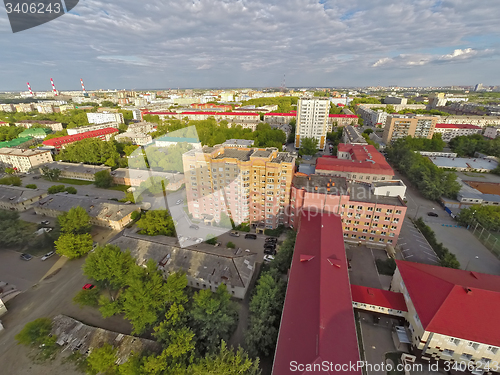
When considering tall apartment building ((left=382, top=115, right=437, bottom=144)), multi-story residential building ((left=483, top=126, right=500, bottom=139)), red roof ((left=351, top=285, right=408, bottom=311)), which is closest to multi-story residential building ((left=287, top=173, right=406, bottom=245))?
red roof ((left=351, top=285, right=408, bottom=311))

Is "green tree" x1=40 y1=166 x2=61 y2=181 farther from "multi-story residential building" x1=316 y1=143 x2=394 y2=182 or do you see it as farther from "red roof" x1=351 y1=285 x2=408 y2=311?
"red roof" x1=351 y1=285 x2=408 y2=311

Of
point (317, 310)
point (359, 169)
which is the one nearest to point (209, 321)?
point (317, 310)

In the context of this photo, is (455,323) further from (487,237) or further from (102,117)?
(102,117)

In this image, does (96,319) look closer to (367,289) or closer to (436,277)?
(367,289)

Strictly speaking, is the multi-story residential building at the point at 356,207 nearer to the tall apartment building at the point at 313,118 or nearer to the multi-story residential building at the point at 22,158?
the tall apartment building at the point at 313,118

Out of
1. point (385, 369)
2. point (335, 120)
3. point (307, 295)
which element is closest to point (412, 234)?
point (385, 369)

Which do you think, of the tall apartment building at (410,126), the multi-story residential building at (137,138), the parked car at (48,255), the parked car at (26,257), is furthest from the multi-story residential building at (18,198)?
the tall apartment building at (410,126)

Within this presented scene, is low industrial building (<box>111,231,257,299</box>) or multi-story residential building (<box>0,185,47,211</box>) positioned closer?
low industrial building (<box>111,231,257,299</box>)
